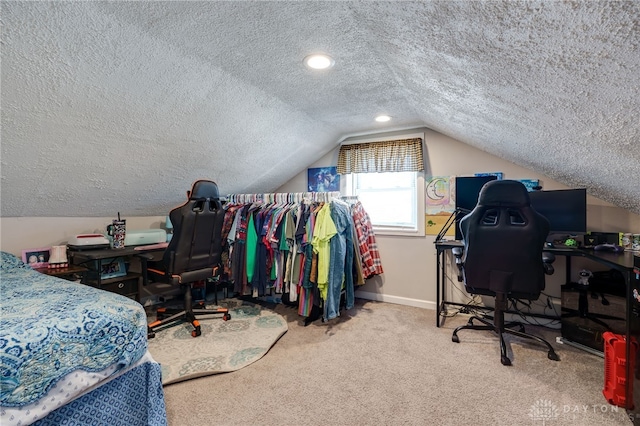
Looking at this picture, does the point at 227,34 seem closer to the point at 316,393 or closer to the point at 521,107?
the point at 521,107

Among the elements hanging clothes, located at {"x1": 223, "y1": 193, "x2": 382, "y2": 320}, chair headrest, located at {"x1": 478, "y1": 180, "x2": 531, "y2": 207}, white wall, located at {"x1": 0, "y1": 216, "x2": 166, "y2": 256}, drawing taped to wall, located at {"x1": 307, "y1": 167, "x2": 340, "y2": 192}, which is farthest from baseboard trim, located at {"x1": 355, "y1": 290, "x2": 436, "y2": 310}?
white wall, located at {"x1": 0, "y1": 216, "x2": 166, "y2": 256}

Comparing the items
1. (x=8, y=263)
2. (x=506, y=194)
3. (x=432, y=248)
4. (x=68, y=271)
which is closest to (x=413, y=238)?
(x=432, y=248)

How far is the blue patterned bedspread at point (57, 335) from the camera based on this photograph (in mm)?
1009

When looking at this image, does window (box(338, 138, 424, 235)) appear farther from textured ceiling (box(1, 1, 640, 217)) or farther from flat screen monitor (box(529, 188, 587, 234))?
flat screen monitor (box(529, 188, 587, 234))

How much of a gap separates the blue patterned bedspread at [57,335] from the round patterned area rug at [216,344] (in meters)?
0.80

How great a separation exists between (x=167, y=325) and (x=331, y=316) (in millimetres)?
1510

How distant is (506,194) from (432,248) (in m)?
1.45

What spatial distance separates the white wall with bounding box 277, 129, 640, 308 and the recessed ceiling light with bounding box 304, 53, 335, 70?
194 cm

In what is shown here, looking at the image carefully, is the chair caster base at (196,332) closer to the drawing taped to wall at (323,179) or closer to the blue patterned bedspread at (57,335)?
the blue patterned bedspread at (57,335)

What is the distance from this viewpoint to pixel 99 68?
160 centimetres

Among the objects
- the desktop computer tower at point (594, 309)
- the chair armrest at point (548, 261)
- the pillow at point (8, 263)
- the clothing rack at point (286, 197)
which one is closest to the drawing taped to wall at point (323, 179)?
the clothing rack at point (286, 197)

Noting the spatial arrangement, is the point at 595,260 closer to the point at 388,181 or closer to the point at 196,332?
the point at 388,181

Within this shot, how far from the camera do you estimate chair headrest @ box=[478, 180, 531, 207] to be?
2.04m

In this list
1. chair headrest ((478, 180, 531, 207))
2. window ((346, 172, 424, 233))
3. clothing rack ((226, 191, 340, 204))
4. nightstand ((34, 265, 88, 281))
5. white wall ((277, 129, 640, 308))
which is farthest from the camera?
window ((346, 172, 424, 233))
